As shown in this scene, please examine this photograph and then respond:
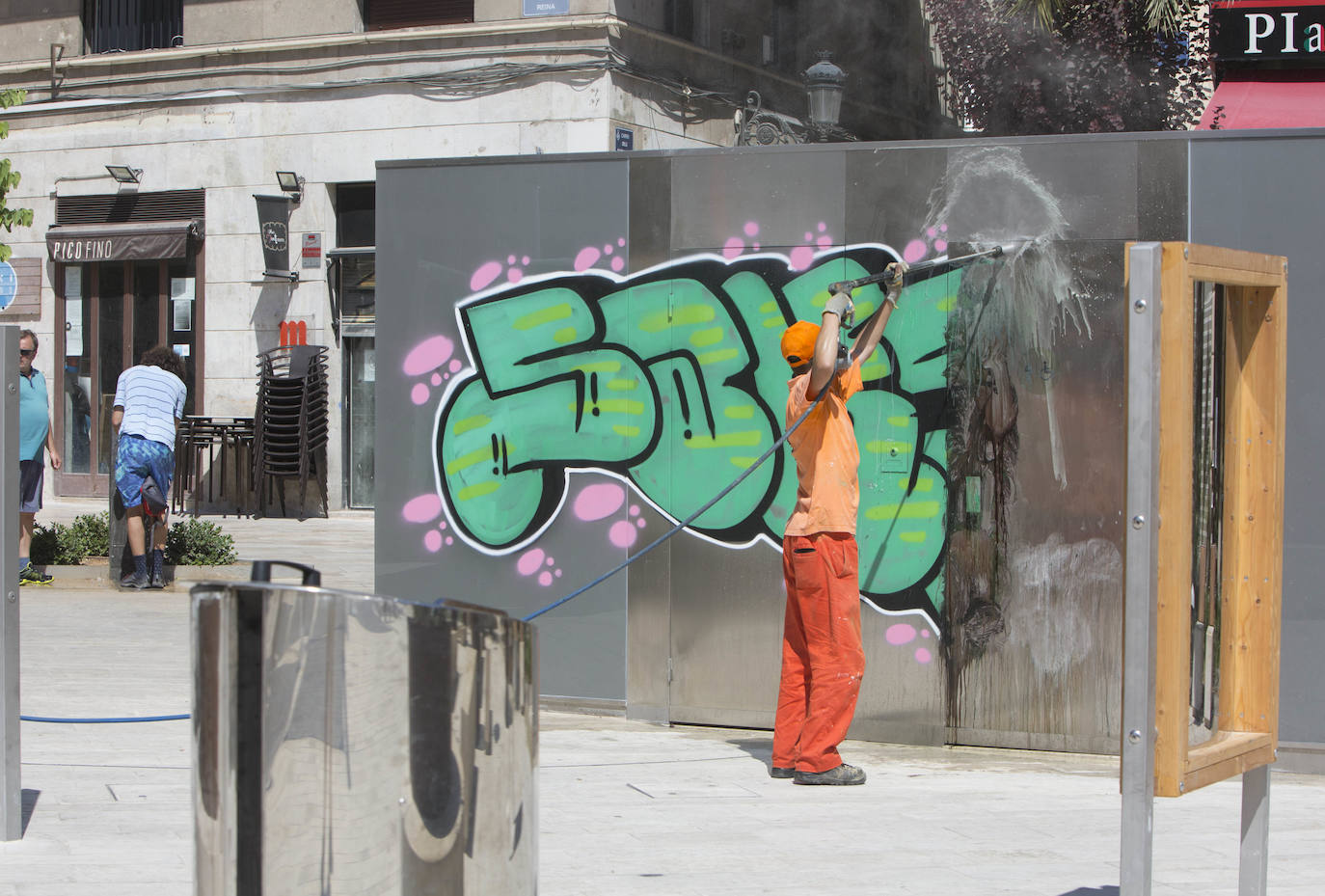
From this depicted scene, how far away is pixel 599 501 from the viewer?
6996 millimetres

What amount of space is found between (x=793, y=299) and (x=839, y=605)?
1.56 m

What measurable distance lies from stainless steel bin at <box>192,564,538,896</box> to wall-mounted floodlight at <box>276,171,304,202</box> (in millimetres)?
15213

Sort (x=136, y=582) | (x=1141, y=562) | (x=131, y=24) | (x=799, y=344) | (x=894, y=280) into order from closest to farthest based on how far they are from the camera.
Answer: (x=1141, y=562)
(x=799, y=344)
(x=894, y=280)
(x=136, y=582)
(x=131, y=24)

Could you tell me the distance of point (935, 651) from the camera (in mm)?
6402

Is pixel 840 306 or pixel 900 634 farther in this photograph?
pixel 900 634

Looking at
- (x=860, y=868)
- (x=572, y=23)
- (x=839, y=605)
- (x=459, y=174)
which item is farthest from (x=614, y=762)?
(x=572, y=23)

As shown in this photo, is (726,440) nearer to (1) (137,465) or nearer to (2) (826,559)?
(2) (826,559)

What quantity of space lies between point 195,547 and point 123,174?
25.9ft

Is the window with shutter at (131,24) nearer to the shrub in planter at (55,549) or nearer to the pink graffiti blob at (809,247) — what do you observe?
the shrub in planter at (55,549)

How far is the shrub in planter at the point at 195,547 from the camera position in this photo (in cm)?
1166

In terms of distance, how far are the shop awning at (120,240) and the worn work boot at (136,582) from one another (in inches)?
295

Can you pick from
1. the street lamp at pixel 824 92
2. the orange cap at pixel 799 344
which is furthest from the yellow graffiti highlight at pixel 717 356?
the street lamp at pixel 824 92

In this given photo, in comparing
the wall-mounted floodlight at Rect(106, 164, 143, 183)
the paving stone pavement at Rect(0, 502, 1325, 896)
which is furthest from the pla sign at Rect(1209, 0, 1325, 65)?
the wall-mounted floodlight at Rect(106, 164, 143, 183)

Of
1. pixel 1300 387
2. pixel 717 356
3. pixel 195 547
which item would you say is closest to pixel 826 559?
pixel 717 356
